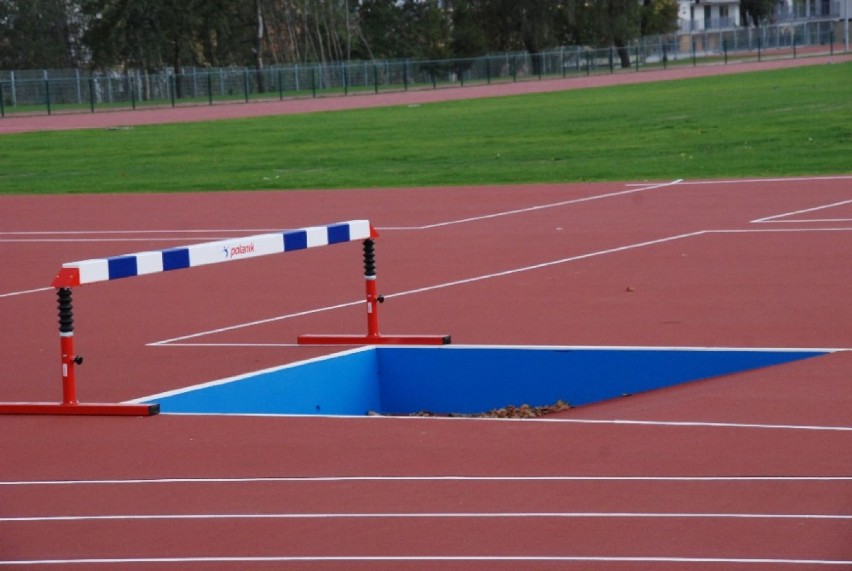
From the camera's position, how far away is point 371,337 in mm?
11703

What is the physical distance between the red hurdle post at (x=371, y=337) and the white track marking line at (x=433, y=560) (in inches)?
208

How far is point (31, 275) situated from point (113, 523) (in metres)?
10.4

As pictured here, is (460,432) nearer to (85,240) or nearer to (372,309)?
(372,309)

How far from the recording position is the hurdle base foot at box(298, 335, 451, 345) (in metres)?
11.5

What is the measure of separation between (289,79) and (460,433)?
6282cm

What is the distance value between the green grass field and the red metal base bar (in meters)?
17.6

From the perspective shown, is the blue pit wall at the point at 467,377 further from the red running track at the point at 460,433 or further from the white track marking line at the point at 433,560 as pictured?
the white track marking line at the point at 433,560

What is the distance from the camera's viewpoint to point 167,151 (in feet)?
124

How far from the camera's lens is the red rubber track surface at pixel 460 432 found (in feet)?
21.1

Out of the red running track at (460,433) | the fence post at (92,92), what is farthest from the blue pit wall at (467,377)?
the fence post at (92,92)

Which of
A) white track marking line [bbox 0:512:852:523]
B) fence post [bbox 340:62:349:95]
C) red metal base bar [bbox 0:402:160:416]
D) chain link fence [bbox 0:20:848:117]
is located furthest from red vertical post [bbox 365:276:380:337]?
fence post [bbox 340:62:349:95]

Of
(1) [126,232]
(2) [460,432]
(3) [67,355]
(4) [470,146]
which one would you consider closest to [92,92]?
(4) [470,146]

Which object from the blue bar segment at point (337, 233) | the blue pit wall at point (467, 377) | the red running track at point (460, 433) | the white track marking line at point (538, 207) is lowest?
the blue pit wall at point (467, 377)

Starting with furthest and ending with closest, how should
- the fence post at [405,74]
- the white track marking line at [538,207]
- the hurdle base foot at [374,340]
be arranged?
the fence post at [405,74] < the white track marking line at [538,207] < the hurdle base foot at [374,340]
